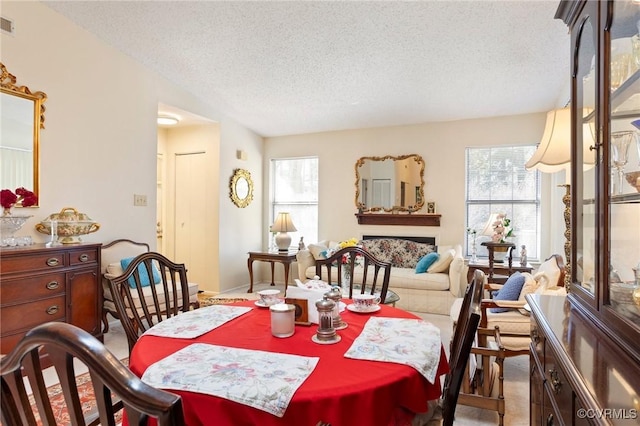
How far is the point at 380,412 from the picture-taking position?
1047mm

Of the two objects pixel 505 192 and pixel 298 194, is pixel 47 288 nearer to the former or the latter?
pixel 298 194

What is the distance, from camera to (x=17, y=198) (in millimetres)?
3035

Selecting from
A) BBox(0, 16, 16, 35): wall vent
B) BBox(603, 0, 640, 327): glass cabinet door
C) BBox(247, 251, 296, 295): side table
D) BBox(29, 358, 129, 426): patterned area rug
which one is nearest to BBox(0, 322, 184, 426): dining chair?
BBox(603, 0, 640, 327): glass cabinet door

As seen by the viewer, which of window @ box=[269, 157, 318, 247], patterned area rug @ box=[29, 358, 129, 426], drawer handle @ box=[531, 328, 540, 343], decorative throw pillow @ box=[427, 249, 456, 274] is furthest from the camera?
window @ box=[269, 157, 318, 247]

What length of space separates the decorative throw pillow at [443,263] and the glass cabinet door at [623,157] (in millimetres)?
3528

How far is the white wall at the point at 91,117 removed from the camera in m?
3.31

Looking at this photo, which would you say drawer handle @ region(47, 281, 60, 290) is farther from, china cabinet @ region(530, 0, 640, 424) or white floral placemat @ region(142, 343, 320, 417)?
china cabinet @ region(530, 0, 640, 424)

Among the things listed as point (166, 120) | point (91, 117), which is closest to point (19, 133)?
point (91, 117)

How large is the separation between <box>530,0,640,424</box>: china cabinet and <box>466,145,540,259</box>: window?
378cm

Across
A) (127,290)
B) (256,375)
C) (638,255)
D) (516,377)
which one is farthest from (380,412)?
(516,377)

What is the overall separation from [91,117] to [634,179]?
4.31 m

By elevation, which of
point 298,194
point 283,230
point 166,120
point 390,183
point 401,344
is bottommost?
point 401,344

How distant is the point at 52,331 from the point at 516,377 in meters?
3.09

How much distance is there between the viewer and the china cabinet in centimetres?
91
